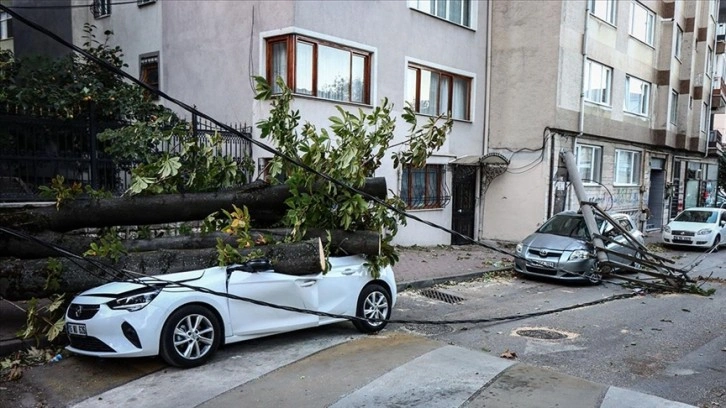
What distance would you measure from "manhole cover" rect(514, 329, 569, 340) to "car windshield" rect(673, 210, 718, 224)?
46.3 ft

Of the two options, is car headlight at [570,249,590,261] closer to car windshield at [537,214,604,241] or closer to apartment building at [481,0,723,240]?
car windshield at [537,214,604,241]

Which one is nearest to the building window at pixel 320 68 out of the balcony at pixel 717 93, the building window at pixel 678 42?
the building window at pixel 678 42

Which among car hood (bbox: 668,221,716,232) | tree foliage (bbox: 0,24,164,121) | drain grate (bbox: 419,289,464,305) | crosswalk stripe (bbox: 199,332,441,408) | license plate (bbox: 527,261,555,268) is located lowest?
drain grate (bbox: 419,289,464,305)

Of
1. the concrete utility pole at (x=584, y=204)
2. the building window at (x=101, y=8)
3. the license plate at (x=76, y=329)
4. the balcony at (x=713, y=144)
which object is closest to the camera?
the license plate at (x=76, y=329)

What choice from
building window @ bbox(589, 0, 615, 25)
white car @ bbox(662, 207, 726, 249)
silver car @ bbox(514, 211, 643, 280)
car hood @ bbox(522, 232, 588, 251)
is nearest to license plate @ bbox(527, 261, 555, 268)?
silver car @ bbox(514, 211, 643, 280)

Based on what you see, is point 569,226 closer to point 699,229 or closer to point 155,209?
point 699,229

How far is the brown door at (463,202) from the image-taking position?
1738cm

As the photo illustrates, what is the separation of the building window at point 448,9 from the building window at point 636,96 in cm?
813

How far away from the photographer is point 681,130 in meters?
25.7

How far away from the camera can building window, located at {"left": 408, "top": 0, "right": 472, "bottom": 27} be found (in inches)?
613

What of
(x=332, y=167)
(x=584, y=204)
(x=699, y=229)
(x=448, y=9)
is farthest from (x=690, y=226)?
(x=332, y=167)

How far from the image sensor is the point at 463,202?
58.2 feet

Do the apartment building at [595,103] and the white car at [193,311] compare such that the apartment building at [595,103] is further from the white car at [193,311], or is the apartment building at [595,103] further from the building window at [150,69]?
the white car at [193,311]

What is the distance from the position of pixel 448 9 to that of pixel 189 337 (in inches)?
538
